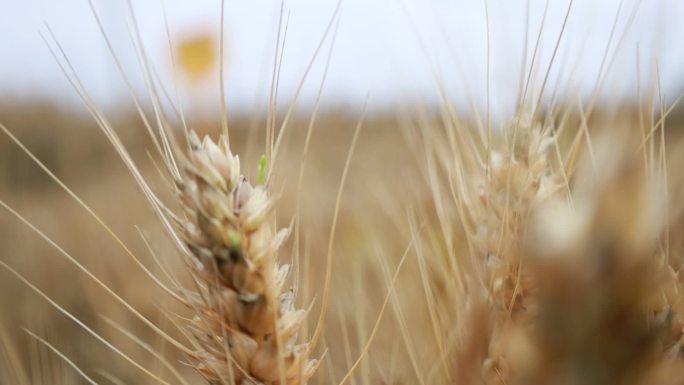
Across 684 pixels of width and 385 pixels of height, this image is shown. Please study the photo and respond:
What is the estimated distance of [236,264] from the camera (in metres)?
0.50

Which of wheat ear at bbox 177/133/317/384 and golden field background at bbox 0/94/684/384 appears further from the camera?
golden field background at bbox 0/94/684/384

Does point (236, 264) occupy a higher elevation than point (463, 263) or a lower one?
higher

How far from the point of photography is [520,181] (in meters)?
0.59

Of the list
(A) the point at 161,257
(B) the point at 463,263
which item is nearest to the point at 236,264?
(A) the point at 161,257

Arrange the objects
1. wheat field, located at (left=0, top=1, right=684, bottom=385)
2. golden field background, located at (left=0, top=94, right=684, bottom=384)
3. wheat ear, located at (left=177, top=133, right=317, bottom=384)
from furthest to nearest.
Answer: golden field background, located at (left=0, top=94, right=684, bottom=384)
wheat ear, located at (left=177, top=133, right=317, bottom=384)
wheat field, located at (left=0, top=1, right=684, bottom=385)

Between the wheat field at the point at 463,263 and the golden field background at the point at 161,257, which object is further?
the golden field background at the point at 161,257

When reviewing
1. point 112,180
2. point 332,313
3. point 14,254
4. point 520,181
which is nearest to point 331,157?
point 112,180

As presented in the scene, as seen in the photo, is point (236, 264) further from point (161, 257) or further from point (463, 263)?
point (463, 263)

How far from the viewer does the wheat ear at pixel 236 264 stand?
0.49 m

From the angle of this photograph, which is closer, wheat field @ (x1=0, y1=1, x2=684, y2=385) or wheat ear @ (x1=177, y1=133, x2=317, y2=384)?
wheat field @ (x1=0, y1=1, x2=684, y2=385)

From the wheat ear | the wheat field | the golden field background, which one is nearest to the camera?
the wheat field

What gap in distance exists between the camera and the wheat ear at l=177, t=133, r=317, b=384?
0.49 m

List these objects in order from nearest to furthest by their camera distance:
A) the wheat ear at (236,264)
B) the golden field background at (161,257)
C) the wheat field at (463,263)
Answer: the wheat field at (463,263)
the wheat ear at (236,264)
the golden field background at (161,257)

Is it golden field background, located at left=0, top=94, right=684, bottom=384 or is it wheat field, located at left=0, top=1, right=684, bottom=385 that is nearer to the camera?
wheat field, located at left=0, top=1, right=684, bottom=385
